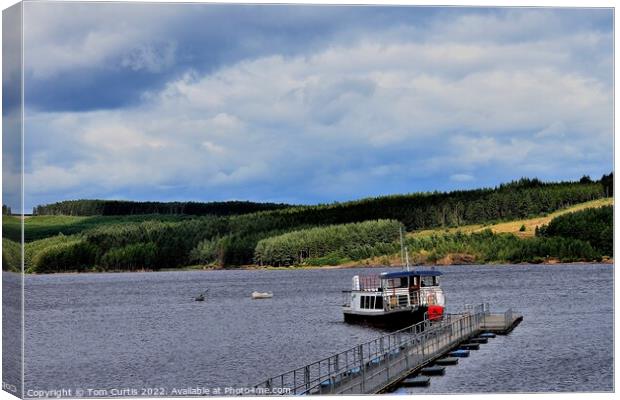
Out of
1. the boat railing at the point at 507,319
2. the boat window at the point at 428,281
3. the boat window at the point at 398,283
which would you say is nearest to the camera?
the boat railing at the point at 507,319

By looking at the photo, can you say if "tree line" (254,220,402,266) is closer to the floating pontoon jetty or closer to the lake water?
the lake water

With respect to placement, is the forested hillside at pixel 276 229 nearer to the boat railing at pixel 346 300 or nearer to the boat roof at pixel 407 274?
the boat roof at pixel 407 274

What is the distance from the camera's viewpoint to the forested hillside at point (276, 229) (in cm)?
8362

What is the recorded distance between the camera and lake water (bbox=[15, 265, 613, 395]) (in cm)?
5341

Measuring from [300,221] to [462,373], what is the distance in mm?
56454

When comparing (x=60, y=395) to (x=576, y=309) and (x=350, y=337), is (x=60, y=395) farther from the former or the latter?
(x=576, y=309)

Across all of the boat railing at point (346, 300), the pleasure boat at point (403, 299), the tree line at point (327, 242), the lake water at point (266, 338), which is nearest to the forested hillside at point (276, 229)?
the tree line at point (327, 242)

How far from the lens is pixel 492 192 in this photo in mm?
79438

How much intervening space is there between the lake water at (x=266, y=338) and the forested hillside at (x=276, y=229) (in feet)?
18.5

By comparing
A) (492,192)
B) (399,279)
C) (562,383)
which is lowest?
(562,383)

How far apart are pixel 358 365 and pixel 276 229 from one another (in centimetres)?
7835

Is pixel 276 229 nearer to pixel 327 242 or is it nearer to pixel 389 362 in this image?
pixel 327 242

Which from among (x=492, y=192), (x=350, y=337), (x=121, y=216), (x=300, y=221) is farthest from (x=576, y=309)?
(x=121, y=216)

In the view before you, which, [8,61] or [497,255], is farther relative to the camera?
[497,255]
